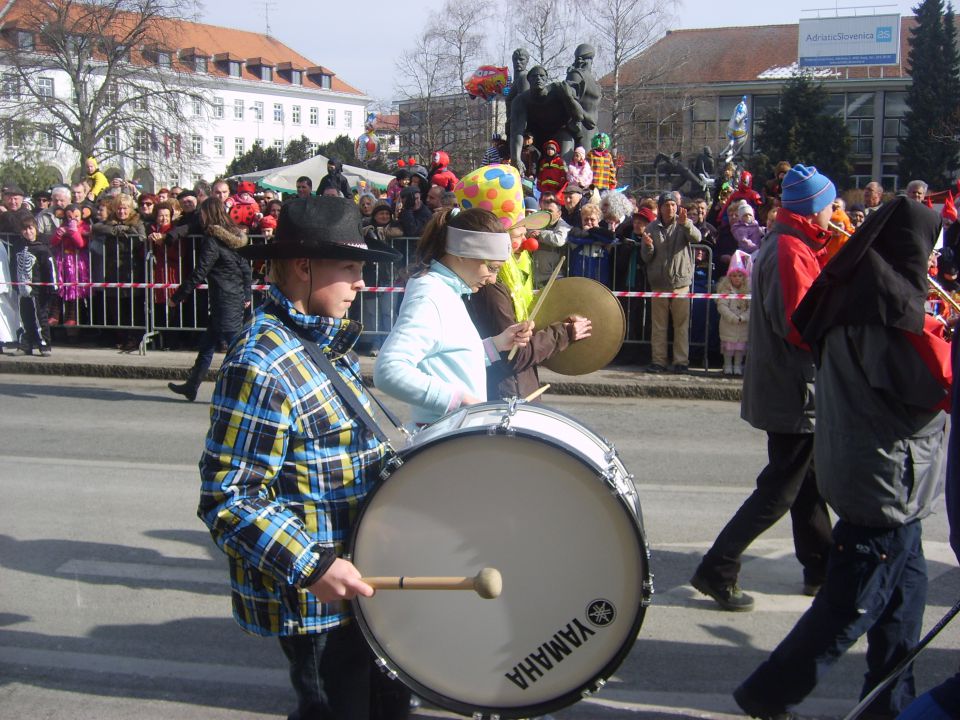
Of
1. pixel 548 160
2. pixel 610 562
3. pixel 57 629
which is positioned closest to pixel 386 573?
pixel 610 562

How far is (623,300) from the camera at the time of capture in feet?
38.9

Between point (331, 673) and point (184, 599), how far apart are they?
8.34ft

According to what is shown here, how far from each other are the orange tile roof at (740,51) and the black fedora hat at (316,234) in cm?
6678

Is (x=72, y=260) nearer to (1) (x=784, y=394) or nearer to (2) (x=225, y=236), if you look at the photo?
(2) (x=225, y=236)

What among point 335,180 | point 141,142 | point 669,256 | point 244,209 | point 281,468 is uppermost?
point 141,142

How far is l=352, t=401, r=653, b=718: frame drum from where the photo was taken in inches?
98.0

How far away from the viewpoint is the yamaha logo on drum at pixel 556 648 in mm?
2531

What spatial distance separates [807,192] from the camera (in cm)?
429

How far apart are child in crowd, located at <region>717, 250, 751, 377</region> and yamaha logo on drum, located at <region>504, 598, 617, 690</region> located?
8899 mm

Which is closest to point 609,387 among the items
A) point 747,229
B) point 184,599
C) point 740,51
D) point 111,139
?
point 747,229

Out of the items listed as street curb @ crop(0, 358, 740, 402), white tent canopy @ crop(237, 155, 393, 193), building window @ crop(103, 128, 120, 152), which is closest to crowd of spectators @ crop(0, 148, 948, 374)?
street curb @ crop(0, 358, 740, 402)

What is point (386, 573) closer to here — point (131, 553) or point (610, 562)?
point (610, 562)

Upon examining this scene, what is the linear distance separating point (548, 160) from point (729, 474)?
32.9ft

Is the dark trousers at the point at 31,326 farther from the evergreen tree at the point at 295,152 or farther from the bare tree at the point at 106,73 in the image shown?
the evergreen tree at the point at 295,152
